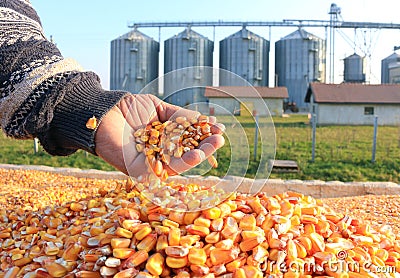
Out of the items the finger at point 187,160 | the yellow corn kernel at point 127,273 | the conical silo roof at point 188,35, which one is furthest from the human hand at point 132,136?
the conical silo roof at point 188,35

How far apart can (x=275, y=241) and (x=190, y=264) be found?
0.26 metres

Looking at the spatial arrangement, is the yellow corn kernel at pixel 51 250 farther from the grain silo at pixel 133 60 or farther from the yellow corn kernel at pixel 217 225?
the grain silo at pixel 133 60

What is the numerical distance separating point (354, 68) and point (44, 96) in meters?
22.7

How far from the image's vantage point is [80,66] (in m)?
1.69

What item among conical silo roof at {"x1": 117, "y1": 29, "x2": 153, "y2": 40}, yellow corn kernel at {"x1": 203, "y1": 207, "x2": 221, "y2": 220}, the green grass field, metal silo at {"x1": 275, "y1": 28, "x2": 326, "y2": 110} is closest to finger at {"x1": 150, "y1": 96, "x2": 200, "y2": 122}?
yellow corn kernel at {"x1": 203, "y1": 207, "x2": 221, "y2": 220}

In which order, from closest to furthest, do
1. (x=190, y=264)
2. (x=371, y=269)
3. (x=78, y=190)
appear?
(x=190, y=264) < (x=371, y=269) < (x=78, y=190)

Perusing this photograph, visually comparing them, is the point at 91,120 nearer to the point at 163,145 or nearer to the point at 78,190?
the point at 163,145

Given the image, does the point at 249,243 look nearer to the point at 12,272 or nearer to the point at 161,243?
the point at 161,243

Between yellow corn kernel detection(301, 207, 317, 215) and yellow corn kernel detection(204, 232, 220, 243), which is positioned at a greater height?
yellow corn kernel detection(301, 207, 317, 215)

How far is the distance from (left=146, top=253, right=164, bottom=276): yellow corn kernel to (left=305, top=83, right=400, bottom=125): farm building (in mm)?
12820

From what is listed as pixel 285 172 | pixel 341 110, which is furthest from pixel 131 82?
pixel 285 172

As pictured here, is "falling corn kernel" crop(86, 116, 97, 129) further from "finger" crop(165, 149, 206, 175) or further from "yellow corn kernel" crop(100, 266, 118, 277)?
"yellow corn kernel" crop(100, 266, 118, 277)

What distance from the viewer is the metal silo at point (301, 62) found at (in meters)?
22.5

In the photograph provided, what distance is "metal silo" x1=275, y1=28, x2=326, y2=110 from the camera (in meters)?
22.5
